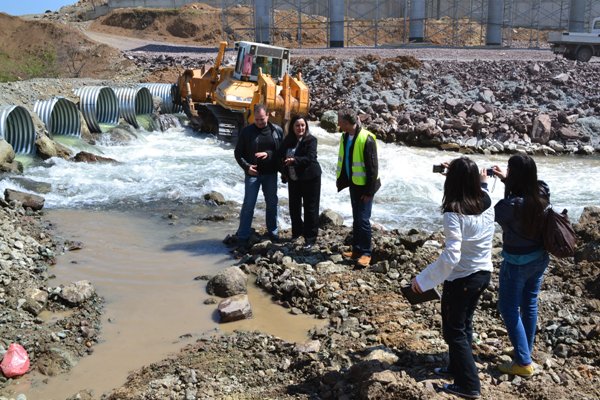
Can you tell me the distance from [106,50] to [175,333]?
28434 millimetres

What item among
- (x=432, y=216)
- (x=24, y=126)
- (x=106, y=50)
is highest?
(x=106, y=50)

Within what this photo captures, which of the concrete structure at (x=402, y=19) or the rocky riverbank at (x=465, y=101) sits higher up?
the concrete structure at (x=402, y=19)

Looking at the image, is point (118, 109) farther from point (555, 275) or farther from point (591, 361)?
point (591, 361)

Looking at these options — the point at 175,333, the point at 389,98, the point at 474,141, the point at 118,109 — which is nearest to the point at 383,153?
the point at 474,141

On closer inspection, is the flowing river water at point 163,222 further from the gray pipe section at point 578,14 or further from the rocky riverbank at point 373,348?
the gray pipe section at point 578,14

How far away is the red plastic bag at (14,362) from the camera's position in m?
4.99

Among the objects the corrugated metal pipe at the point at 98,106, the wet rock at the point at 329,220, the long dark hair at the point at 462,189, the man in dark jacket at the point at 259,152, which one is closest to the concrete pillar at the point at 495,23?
the corrugated metal pipe at the point at 98,106

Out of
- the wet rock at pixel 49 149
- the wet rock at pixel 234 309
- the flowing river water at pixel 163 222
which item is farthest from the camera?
the wet rock at pixel 49 149

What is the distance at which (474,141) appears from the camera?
18.3m

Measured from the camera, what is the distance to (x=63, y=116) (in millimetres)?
16031

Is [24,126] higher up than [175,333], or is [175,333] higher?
[24,126]

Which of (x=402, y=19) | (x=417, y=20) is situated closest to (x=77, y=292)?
(x=417, y=20)

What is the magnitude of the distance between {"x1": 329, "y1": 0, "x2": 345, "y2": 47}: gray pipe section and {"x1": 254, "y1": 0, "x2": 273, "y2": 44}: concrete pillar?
3445 mm

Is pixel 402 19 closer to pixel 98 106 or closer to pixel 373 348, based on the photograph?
pixel 98 106
